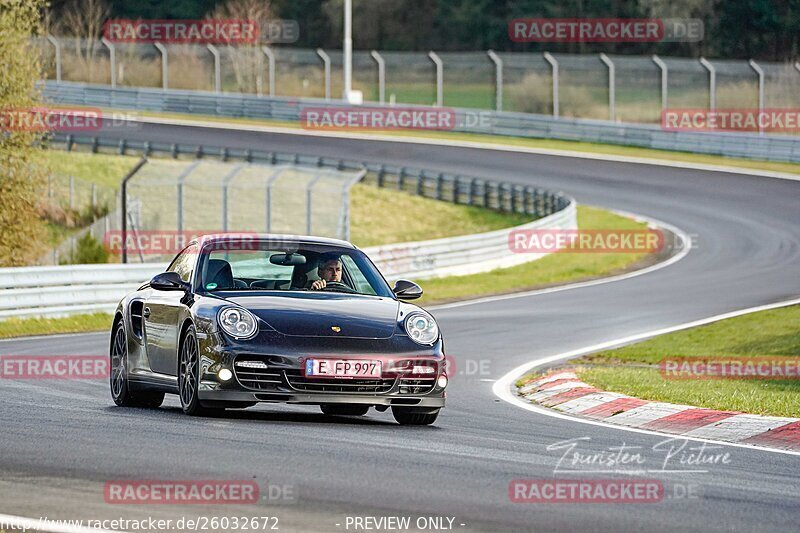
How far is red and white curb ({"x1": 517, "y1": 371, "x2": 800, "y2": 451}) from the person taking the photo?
415 inches

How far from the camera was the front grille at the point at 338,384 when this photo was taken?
1022 cm

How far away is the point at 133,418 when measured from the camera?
35.0 feet

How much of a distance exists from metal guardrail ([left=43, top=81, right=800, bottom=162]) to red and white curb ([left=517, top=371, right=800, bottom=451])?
104 feet

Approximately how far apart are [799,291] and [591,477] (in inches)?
777

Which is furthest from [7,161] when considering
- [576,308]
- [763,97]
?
[763,97]

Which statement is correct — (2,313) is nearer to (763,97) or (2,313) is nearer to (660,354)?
(660,354)

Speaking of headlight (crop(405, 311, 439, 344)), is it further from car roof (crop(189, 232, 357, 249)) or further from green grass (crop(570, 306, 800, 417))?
green grass (crop(570, 306, 800, 417))

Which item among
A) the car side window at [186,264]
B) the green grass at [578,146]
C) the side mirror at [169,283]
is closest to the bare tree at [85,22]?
the green grass at [578,146]

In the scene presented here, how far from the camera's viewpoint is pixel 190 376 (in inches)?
420

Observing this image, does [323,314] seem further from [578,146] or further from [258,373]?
[578,146]

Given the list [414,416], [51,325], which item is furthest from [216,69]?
[414,416]

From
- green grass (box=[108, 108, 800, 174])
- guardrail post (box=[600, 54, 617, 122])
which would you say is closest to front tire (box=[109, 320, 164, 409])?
green grass (box=[108, 108, 800, 174])

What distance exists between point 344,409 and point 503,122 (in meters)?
44.8

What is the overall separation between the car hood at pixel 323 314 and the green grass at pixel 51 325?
11.1 m
